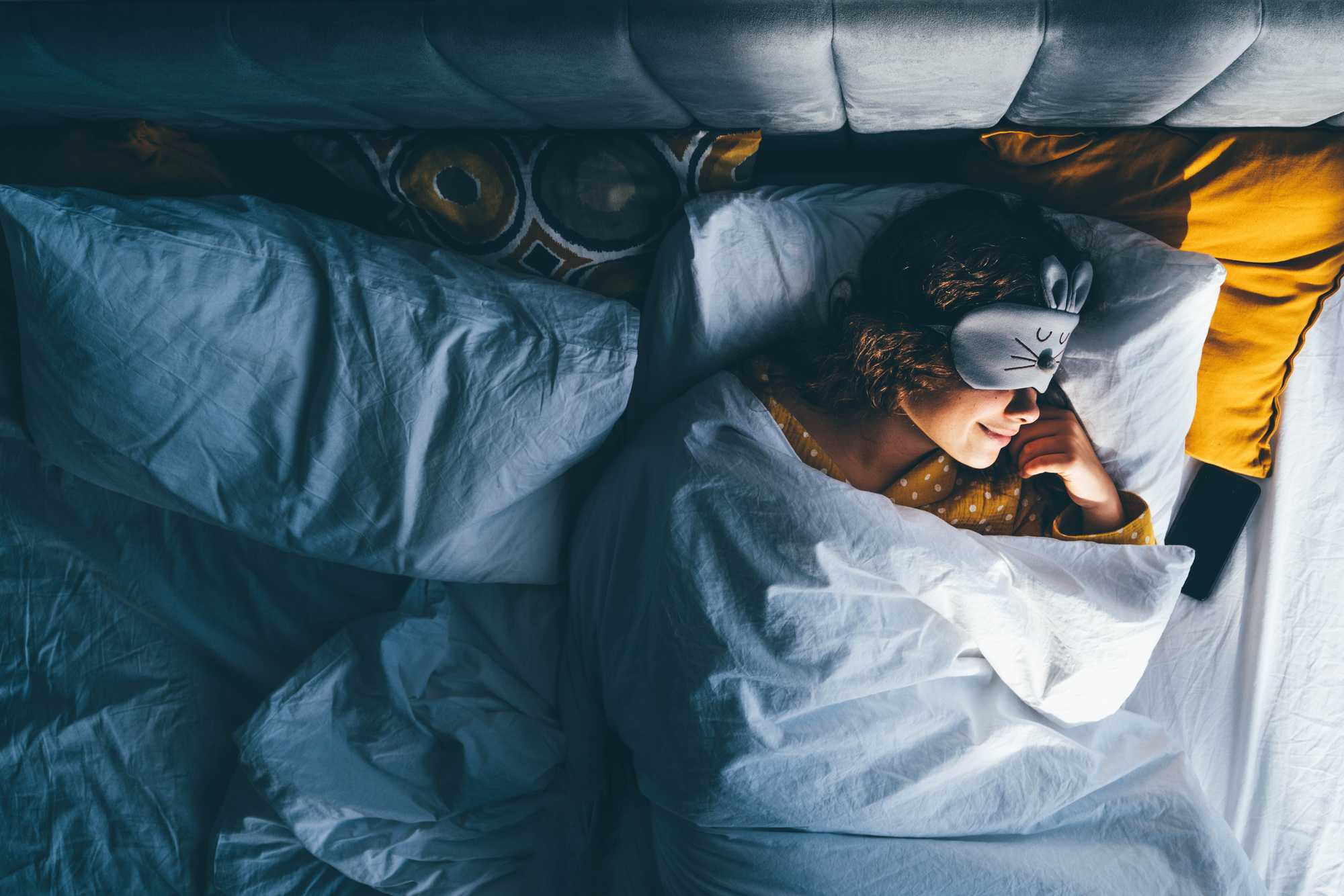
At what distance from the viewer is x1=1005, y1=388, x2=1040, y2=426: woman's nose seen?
911mm

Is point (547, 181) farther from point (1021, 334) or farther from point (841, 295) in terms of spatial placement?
point (1021, 334)

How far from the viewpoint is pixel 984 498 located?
1.02 metres

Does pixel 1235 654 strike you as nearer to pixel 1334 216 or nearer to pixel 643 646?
pixel 1334 216

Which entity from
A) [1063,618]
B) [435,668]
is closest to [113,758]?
[435,668]

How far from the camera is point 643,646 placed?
2.88 feet

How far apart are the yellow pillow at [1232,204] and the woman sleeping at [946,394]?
0.21ft

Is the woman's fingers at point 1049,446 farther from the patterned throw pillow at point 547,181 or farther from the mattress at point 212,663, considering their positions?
the patterned throw pillow at point 547,181

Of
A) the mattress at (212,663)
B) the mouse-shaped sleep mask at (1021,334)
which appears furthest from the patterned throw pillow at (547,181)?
the mattress at (212,663)

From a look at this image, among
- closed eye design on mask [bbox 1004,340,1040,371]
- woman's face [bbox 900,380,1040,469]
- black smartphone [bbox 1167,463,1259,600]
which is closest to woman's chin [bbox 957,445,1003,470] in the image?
woman's face [bbox 900,380,1040,469]

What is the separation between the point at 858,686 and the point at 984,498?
0.32m

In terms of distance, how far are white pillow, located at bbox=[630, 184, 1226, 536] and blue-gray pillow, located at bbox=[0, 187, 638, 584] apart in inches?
4.1

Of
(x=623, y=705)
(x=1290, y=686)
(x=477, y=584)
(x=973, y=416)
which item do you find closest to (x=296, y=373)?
(x=477, y=584)

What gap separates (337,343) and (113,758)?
543 millimetres

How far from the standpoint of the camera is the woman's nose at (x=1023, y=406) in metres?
0.91
